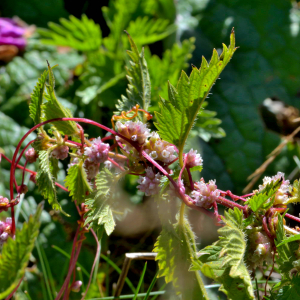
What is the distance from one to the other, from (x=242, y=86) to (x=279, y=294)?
1050 mm

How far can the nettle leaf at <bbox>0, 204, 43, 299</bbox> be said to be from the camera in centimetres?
42

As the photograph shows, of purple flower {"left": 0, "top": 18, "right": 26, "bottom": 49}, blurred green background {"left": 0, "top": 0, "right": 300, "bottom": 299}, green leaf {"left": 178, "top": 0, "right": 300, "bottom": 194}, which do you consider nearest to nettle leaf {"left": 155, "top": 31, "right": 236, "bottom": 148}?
blurred green background {"left": 0, "top": 0, "right": 300, "bottom": 299}

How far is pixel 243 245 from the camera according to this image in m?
0.47

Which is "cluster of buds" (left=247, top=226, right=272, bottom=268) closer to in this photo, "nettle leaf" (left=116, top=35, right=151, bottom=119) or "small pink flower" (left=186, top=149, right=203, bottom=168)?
"small pink flower" (left=186, top=149, right=203, bottom=168)

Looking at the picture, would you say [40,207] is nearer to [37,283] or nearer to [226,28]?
[37,283]

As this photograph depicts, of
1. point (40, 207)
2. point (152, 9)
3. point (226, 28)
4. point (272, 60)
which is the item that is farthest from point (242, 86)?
point (40, 207)

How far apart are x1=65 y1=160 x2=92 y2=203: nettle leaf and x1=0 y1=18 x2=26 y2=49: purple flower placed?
43.0 inches

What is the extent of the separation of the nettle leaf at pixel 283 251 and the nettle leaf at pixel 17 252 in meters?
0.34

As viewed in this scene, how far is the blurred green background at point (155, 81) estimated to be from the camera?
1.18 m

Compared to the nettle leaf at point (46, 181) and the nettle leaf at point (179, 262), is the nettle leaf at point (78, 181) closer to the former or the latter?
the nettle leaf at point (46, 181)

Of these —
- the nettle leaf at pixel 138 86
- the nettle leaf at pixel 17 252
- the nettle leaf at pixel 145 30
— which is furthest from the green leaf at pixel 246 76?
the nettle leaf at pixel 17 252

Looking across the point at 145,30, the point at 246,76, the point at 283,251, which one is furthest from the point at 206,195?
the point at 246,76

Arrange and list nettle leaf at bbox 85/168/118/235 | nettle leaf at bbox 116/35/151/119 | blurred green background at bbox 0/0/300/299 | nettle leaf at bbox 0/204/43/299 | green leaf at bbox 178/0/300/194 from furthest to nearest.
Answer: green leaf at bbox 178/0/300/194
blurred green background at bbox 0/0/300/299
nettle leaf at bbox 116/35/151/119
nettle leaf at bbox 85/168/118/235
nettle leaf at bbox 0/204/43/299

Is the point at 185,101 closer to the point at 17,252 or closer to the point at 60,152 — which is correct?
the point at 60,152
